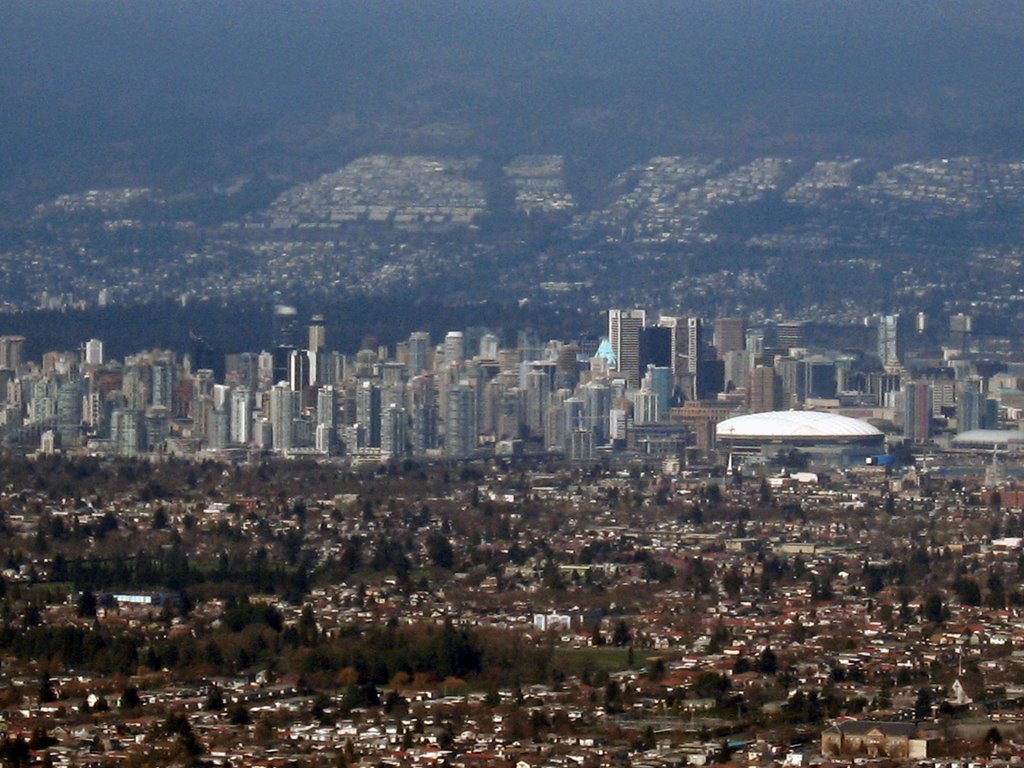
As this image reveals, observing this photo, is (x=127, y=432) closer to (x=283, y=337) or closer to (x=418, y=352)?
(x=418, y=352)

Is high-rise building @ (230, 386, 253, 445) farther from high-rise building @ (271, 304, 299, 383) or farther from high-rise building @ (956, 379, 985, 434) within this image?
high-rise building @ (956, 379, 985, 434)

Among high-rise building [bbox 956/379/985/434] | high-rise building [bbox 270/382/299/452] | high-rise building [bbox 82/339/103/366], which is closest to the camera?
high-rise building [bbox 270/382/299/452]

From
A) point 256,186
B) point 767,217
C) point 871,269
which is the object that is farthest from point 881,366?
point 256,186

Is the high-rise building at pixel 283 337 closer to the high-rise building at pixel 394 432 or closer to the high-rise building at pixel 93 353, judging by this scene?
the high-rise building at pixel 93 353

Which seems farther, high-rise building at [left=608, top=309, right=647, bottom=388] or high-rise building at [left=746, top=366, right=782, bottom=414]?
high-rise building at [left=608, top=309, right=647, bottom=388]

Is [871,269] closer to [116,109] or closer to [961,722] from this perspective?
[116,109]

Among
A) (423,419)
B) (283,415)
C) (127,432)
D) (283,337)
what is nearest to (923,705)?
(127,432)

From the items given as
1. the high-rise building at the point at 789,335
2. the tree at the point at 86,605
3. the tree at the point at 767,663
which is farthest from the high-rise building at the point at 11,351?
the tree at the point at 767,663

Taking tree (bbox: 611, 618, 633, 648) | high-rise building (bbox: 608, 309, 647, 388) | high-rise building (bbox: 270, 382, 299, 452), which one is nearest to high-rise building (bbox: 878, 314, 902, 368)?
high-rise building (bbox: 608, 309, 647, 388)
